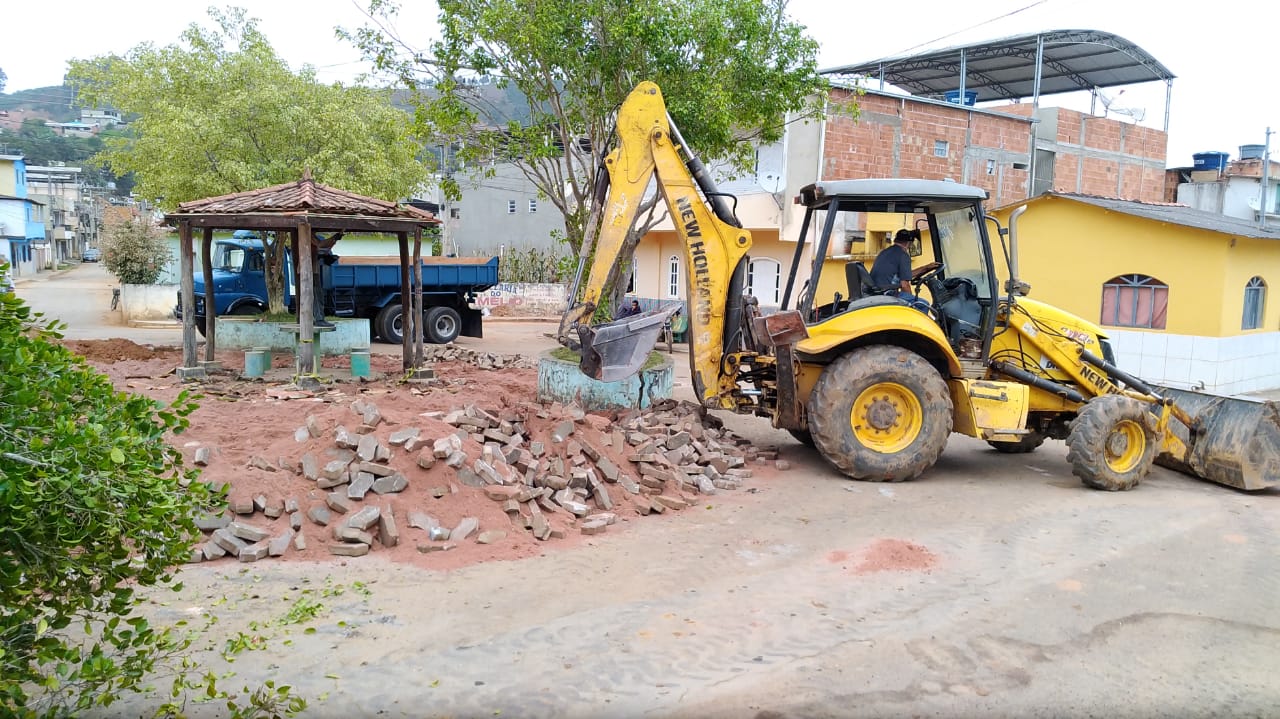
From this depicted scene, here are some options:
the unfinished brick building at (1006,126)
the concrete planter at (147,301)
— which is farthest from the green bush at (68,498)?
the concrete planter at (147,301)

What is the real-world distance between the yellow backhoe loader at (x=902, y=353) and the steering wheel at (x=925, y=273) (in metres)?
0.02

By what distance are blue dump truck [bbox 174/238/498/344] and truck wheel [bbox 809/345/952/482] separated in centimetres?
1271

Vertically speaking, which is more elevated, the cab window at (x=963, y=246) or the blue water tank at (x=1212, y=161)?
the blue water tank at (x=1212, y=161)

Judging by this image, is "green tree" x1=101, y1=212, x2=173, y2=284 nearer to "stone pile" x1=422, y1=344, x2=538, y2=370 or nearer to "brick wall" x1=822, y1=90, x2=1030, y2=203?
"stone pile" x1=422, y1=344, x2=538, y2=370

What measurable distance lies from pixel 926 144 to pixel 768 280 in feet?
16.5

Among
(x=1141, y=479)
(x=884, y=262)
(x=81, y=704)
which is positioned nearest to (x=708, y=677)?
(x=81, y=704)

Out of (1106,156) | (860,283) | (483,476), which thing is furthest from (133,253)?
(1106,156)

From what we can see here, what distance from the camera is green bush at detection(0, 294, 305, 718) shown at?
112 inches

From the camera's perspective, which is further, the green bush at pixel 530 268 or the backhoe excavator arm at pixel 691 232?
the green bush at pixel 530 268

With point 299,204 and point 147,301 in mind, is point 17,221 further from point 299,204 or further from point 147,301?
point 299,204

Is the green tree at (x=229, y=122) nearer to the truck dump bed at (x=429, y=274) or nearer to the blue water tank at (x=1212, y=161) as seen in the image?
the truck dump bed at (x=429, y=274)

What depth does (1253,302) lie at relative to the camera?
1558cm

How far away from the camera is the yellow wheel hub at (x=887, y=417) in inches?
320

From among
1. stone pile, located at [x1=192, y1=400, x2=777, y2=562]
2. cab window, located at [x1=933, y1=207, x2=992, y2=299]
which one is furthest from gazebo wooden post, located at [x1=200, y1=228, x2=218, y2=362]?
cab window, located at [x1=933, y1=207, x2=992, y2=299]
